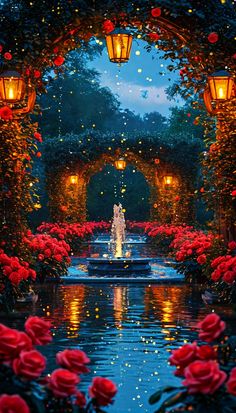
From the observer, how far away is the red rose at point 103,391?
3.74 metres

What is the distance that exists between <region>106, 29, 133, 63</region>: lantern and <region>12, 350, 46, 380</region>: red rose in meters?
7.56

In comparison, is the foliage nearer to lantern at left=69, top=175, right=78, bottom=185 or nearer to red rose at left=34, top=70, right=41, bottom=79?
red rose at left=34, top=70, right=41, bottom=79

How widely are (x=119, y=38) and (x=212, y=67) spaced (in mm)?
1174

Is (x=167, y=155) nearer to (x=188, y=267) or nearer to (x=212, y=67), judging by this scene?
(x=188, y=267)

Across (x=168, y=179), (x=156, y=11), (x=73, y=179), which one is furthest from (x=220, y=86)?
(x=73, y=179)

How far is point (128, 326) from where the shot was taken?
9945 mm

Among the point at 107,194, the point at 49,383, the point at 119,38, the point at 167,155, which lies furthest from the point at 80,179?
the point at 49,383

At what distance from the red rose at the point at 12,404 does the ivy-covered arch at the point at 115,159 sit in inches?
968

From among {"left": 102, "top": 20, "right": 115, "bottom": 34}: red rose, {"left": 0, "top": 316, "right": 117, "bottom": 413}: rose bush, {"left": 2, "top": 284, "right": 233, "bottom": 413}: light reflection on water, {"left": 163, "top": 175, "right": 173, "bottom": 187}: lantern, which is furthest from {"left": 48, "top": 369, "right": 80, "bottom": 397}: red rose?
{"left": 163, "top": 175, "right": 173, "bottom": 187}: lantern

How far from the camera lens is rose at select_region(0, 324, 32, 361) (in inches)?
150

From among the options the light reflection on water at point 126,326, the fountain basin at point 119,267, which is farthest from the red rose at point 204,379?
the fountain basin at point 119,267

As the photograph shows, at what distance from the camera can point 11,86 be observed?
411 inches

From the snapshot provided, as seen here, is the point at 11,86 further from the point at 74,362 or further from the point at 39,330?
the point at 74,362

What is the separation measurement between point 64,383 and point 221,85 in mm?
7392
